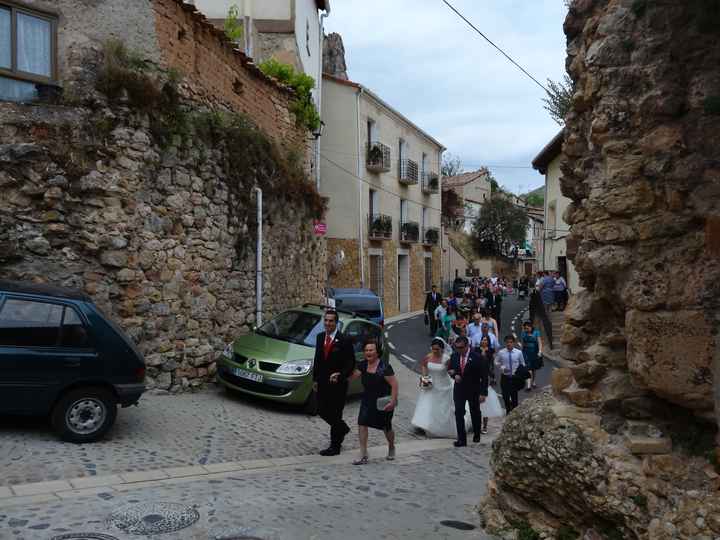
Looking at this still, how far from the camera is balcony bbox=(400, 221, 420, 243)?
1347 inches

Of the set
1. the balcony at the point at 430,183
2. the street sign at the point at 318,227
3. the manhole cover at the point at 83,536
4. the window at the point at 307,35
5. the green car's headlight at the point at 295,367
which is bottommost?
the manhole cover at the point at 83,536

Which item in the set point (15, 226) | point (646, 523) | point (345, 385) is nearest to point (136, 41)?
point (15, 226)

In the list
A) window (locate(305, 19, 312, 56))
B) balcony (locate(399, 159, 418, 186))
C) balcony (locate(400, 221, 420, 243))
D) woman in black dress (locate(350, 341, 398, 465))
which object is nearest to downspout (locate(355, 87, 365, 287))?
balcony (locate(399, 159, 418, 186))

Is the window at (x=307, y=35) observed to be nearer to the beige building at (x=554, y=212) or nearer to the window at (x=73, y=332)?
the beige building at (x=554, y=212)

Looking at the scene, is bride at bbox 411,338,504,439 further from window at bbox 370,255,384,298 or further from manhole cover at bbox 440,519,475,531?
window at bbox 370,255,384,298

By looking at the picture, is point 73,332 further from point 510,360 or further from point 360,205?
point 360,205

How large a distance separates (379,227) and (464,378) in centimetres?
2222

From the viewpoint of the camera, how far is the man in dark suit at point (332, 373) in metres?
7.75

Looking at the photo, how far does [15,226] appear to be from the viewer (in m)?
8.62

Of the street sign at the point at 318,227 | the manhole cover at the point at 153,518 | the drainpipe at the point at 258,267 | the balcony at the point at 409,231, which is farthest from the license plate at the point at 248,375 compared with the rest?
the balcony at the point at 409,231

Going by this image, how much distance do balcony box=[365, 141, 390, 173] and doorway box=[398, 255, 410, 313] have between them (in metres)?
5.99

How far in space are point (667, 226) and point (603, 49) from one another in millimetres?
1281

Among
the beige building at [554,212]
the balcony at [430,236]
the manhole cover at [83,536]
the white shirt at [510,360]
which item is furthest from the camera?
the balcony at [430,236]

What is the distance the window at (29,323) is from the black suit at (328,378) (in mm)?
2873
